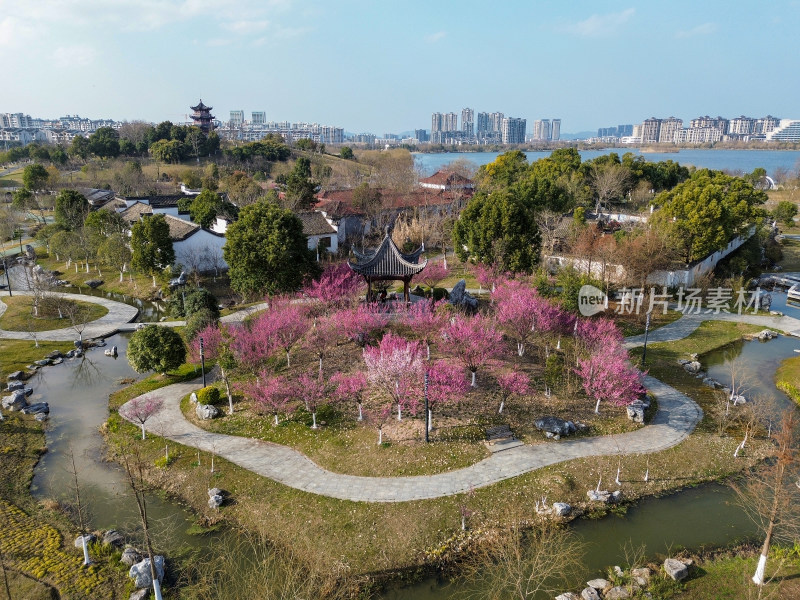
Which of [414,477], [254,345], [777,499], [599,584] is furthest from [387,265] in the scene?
[777,499]

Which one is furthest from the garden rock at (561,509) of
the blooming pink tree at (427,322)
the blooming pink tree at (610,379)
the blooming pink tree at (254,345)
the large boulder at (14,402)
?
the large boulder at (14,402)

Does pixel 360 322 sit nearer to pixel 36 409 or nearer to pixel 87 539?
pixel 87 539

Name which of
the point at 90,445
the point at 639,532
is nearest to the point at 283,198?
the point at 90,445

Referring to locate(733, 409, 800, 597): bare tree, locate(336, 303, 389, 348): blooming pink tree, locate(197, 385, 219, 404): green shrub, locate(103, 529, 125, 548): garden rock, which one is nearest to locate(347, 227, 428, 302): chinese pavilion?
locate(336, 303, 389, 348): blooming pink tree

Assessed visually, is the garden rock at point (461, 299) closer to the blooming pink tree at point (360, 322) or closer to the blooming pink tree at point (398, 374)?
the blooming pink tree at point (360, 322)

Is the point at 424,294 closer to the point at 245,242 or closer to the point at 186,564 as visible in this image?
the point at 245,242

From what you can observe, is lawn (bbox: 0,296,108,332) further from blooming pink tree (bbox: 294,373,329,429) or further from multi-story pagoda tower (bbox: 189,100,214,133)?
multi-story pagoda tower (bbox: 189,100,214,133)
